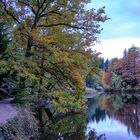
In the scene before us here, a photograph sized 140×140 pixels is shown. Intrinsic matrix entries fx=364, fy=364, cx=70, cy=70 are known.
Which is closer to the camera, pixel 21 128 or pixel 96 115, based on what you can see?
pixel 21 128

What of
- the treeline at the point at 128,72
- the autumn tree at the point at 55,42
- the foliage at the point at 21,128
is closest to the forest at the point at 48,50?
the autumn tree at the point at 55,42

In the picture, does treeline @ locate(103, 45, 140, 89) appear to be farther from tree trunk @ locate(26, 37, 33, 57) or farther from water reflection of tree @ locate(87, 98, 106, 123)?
tree trunk @ locate(26, 37, 33, 57)

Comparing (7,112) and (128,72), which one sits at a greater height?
(128,72)

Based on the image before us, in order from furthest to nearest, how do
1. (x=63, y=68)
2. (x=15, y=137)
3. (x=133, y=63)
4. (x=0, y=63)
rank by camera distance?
(x=133, y=63), (x=63, y=68), (x=0, y=63), (x=15, y=137)

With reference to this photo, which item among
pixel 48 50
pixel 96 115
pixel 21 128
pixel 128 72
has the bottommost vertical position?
pixel 21 128

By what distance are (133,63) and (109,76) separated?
28.9 feet

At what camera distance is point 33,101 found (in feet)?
80.3

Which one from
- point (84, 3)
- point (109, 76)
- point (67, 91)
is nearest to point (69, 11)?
point (84, 3)

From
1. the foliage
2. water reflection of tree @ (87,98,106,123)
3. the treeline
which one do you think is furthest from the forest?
the treeline

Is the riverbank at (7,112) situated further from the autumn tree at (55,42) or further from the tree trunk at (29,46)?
the tree trunk at (29,46)

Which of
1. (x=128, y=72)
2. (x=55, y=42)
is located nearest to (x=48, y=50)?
(x=55, y=42)

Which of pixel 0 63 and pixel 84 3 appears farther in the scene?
pixel 84 3

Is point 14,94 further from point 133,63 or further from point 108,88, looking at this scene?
point 108,88

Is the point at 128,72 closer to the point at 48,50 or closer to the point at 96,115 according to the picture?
the point at 96,115
